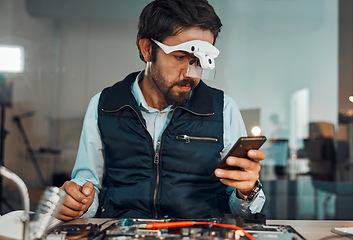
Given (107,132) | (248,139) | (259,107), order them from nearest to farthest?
(248,139) → (107,132) → (259,107)

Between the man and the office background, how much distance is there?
1.53 m

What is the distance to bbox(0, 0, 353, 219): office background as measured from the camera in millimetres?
3037

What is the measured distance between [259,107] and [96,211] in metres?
2.00

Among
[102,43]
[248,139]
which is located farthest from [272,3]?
[248,139]

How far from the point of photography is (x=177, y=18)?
143 centimetres

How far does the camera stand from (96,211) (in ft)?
4.48

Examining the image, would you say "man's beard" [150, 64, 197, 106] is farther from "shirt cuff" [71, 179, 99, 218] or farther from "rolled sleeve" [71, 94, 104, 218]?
"shirt cuff" [71, 179, 99, 218]

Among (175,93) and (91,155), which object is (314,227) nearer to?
(175,93)

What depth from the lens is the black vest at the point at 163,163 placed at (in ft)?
4.49

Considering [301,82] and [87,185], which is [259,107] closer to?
[301,82]

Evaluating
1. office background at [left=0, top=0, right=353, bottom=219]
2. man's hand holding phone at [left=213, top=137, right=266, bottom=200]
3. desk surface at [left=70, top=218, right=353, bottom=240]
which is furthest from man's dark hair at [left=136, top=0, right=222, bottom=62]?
office background at [left=0, top=0, right=353, bottom=219]

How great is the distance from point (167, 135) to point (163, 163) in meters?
0.11

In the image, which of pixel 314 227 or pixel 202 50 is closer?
pixel 314 227

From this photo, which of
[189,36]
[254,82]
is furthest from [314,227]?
[254,82]
